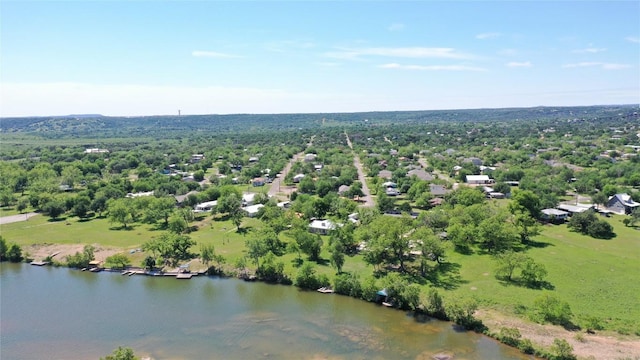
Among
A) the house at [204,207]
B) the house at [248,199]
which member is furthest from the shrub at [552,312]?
the house at [204,207]

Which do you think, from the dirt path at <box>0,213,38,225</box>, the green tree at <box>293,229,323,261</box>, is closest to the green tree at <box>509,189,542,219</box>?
the green tree at <box>293,229,323,261</box>

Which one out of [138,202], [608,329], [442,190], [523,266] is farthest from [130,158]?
[608,329]

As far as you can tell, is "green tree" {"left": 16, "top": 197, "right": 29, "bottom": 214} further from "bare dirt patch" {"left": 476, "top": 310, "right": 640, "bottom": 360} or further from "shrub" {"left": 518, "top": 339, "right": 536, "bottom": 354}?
"shrub" {"left": 518, "top": 339, "right": 536, "bottom": 354}

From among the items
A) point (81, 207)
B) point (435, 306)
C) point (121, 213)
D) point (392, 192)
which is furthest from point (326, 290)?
point (81, 207)

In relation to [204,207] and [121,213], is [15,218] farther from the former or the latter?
[204,207]

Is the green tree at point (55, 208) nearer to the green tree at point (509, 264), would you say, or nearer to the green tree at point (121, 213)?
the green tree at point (121, 213)

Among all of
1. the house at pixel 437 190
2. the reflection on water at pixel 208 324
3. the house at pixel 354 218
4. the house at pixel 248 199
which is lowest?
the reflection on water at pixel 208 324
